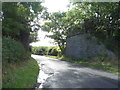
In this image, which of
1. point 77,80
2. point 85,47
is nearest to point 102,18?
point 77,80

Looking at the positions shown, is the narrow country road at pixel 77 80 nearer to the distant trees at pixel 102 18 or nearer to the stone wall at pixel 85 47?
the distant trees at pixel 102 18

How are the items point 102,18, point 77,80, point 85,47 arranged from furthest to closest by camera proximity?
point 85,47
point 102,18
point 77,80

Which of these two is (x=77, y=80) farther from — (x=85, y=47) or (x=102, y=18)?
(x=85, y=47)

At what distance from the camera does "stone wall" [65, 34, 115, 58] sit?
18281mm

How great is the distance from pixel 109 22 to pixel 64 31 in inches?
711

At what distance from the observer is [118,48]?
1447 centimetres

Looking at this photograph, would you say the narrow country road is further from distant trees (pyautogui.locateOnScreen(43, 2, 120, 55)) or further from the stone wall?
the stone wall

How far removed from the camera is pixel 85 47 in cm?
2103

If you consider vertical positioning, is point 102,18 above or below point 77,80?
above

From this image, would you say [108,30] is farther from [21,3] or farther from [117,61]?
[21,3]

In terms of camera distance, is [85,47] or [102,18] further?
[85,47]

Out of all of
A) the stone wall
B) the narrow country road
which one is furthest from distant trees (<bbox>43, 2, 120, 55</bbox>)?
the narrow country road

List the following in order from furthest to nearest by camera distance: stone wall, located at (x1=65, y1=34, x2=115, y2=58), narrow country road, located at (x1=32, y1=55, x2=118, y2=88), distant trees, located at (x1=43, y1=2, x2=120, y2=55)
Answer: stone wall, located at (x1=65, y1=34, x2=115, y2=58), distant trees, located at (x1=43, y1=2, x2=120, y2=55), narrow country road, located at (x1=32, y1=55, x2=118, y2=88)

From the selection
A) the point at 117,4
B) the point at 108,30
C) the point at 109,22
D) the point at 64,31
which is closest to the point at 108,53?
the point at 108,30
